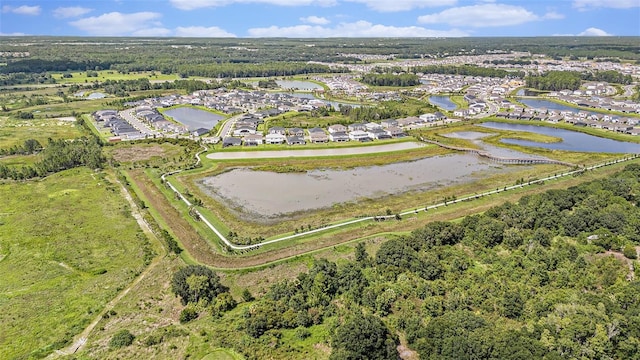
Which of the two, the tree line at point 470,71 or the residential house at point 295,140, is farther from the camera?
the tree line at point 470,71

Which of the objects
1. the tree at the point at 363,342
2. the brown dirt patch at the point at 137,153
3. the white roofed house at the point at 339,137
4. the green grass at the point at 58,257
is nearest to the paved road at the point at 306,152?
the white roofed house at the point at 339,137

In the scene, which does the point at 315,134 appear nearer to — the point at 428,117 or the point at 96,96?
the point at 428,117

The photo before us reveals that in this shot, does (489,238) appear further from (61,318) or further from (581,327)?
(61,318)

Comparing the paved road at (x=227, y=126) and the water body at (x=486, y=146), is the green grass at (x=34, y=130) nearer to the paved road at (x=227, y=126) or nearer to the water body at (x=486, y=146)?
the paved road at (x=227, y=126)

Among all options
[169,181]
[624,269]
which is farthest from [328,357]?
[169,181]

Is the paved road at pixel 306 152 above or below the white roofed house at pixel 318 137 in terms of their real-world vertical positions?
below

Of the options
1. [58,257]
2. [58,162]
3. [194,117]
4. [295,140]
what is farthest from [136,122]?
[58,257]
